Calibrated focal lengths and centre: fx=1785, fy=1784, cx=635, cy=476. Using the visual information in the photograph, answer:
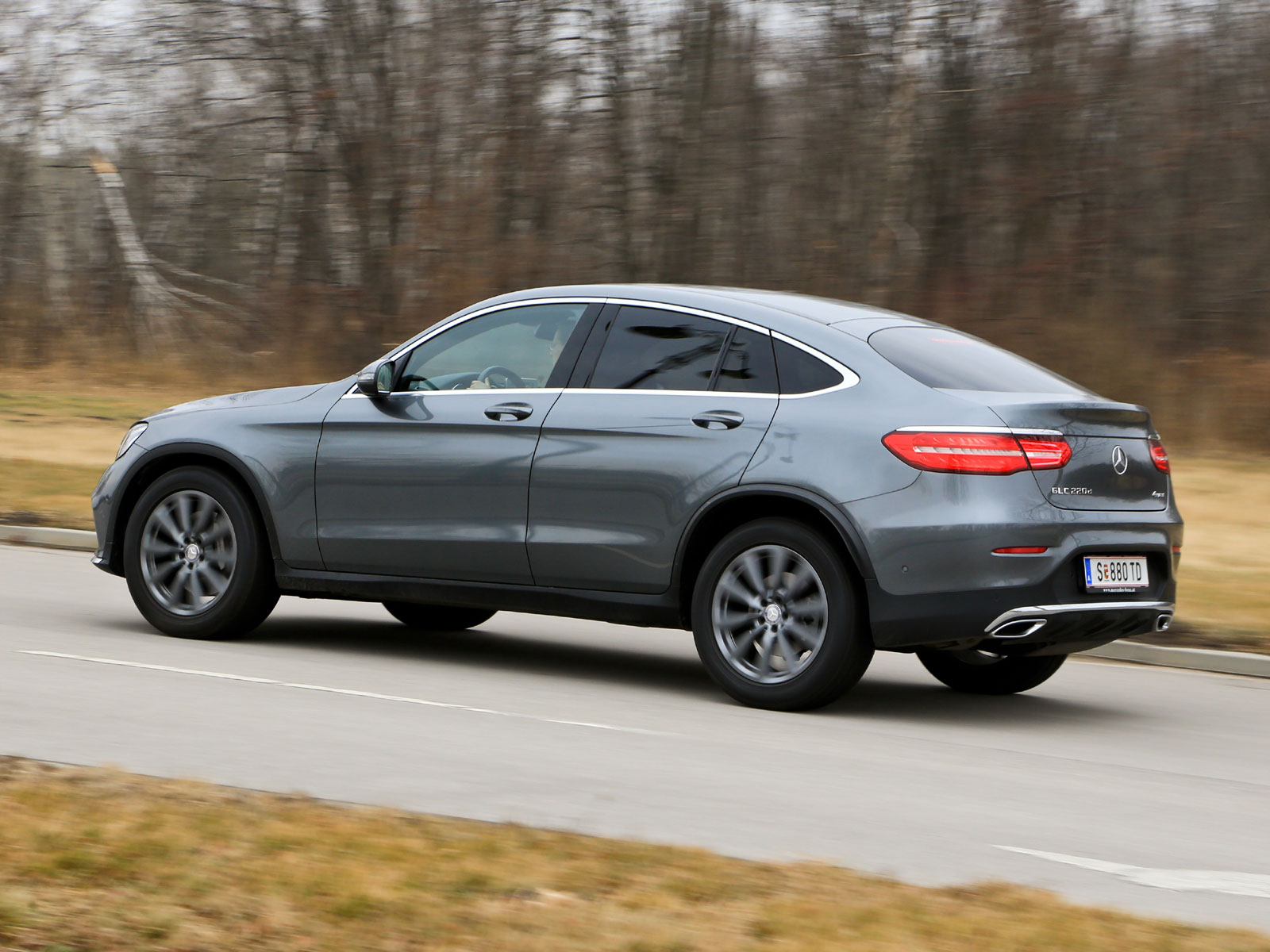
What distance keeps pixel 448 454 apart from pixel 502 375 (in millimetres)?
458

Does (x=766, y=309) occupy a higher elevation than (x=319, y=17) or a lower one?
lower

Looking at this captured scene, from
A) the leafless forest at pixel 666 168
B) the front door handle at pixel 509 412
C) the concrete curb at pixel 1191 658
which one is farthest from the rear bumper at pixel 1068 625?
the leafless forest at pixel 666 168

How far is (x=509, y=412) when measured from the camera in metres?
8.30

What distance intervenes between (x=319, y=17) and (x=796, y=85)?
7821 mm

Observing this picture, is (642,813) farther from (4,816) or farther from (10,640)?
(10,640)

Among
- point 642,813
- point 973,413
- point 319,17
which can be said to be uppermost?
point 319,17

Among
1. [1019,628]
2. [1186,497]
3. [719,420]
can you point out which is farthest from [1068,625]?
[1186,497]

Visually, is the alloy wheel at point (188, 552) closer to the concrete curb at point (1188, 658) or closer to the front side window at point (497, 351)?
the front side window at point (497, 351)

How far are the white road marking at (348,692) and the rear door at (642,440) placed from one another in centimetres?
Result: 93

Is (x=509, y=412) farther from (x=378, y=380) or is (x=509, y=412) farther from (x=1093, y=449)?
(x=1093, y=449)

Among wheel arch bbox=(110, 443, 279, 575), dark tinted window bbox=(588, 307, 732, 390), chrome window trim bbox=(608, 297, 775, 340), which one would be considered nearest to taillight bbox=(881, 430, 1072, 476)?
chrome window trim bbox=(608, 297, 775, 340)

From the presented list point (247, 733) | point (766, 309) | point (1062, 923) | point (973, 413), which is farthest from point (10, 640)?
point (1062, 923)

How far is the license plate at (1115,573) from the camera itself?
7.41 metres

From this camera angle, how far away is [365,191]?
1045 inches
